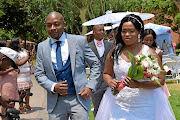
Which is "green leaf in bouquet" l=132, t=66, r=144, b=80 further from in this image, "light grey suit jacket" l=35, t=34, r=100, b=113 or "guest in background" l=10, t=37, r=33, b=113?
"guest in background" l=10, t=37, r=33, b=113

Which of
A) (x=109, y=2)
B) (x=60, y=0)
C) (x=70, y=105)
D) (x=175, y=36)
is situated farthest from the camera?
(x=175, y=36)

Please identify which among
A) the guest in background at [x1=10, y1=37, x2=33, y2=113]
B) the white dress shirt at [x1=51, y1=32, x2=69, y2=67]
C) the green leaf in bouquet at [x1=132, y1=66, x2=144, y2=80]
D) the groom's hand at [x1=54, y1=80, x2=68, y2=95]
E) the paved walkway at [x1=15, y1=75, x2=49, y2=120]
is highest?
the white dress shirt at [x1=51, y1=32, x2=69, y2=67]

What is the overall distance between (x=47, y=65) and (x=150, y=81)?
1.32 metres

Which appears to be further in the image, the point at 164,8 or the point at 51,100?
the point at 164,8

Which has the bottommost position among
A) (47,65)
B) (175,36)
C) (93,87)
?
(175,36)

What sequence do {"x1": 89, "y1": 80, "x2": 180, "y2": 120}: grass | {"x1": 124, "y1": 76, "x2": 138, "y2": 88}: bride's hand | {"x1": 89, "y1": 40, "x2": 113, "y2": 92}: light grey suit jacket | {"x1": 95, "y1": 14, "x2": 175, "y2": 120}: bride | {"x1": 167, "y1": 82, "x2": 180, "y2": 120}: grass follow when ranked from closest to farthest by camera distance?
{"x1": 124, "y1": 76, "x2": 138, "y2": 88}: bride's hand < {"x1": 95, "y1": 14, "x2": 175, "y2": 120}: bride < {"x1": 89, "y1": 40, "x2": 113, "y2": 92}: light grey suit jacket < {"x1": 89, "y1": 80, "x2": 180, "y2": 120}: grass < {"x1": 167, "y1": 82, "x2": 180, "y2": 120}: grass

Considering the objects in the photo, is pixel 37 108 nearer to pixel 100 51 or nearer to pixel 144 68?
pixel 100 51

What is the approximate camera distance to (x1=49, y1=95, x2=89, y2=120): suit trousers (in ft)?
15.2

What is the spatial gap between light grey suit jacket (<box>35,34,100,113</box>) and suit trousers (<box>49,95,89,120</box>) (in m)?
0.05

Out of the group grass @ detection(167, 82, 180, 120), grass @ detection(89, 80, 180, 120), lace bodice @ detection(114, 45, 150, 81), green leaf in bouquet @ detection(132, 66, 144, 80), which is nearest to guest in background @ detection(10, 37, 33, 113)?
grass @ detection(89, 80, 180, 120)

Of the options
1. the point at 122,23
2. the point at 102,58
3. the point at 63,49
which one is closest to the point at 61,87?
the point at 63,49

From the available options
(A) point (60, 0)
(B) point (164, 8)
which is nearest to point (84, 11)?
(A) point (60, 0)

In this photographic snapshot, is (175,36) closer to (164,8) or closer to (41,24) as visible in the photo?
(164,8)

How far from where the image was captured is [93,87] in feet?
15.3
